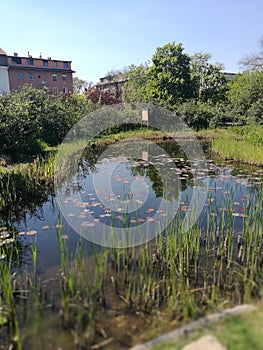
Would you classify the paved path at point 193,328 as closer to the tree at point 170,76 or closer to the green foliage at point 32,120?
the green foliage at point 32,120

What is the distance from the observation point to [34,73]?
28.2 meters

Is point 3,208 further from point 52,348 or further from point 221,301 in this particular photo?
point 221,301

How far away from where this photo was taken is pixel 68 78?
100 feet

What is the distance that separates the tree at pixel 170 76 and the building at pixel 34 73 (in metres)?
13.4

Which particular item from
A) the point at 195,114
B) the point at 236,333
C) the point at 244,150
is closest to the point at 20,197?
the point at 236,333

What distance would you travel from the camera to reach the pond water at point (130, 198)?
351 cm

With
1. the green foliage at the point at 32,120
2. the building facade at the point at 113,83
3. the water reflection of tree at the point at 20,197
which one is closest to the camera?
the water reflection of tree at the point at 20,197

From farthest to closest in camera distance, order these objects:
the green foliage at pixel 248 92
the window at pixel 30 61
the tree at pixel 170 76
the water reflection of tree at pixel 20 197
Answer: the window at pixel 30 61 < the tree at pixel 170 76 < the green foliage at pixel 248 92 < the water reflection of tree at pixel 20 197

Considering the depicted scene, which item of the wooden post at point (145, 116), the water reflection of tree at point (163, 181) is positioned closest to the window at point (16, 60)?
the wooden post at point (145, 116)

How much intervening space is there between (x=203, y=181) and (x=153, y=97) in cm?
1088

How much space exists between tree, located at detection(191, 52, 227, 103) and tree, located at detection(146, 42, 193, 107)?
32.2 inches

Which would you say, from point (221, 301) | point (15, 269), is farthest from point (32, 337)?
point (221, 301)

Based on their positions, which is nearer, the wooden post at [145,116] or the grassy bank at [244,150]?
the grassy bank at [244,150]

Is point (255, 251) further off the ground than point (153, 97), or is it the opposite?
point (153, 97)
